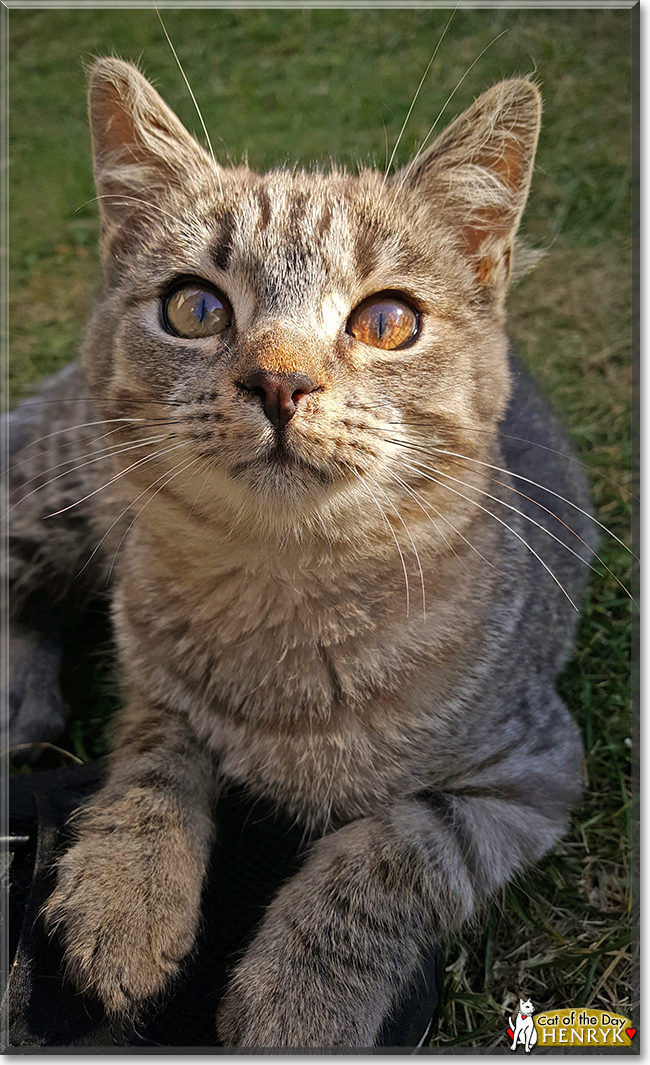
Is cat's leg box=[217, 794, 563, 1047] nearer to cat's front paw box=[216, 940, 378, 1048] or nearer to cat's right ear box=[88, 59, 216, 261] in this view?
cat's front paw box=[216, 940, 378, 1048]

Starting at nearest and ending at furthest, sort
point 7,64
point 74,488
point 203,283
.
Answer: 1. point 203,283
2. point 7,64
3. point 74,488

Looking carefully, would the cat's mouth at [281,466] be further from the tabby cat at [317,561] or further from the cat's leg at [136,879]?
the cat's leg at [136,879]

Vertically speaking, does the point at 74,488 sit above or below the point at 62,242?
below

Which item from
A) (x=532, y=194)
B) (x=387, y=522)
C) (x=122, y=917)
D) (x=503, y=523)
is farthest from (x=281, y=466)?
(x=532, y=194)

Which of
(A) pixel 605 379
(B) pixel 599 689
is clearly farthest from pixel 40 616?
(A) pixel 605 379

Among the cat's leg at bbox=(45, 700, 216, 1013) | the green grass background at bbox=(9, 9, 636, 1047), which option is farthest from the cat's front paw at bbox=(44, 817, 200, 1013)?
the green grass background at bbox=(9, 9, 636, 1047)

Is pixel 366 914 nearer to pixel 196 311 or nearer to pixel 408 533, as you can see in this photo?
pixel 408 533

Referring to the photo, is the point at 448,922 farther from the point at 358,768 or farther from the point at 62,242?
the point at 62,242
